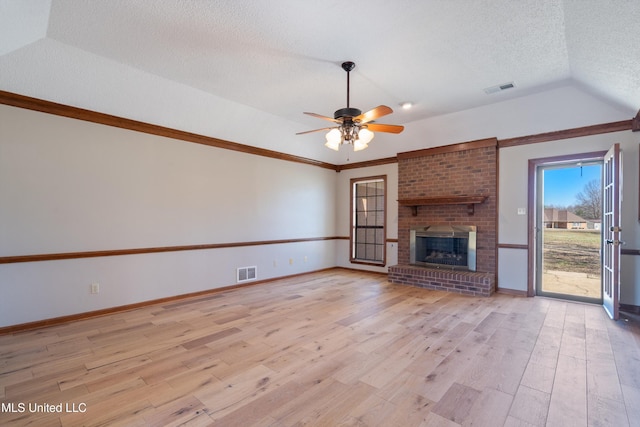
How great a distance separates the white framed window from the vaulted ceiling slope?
2623 millimetres

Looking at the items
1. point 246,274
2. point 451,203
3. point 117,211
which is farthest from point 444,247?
point 117,211

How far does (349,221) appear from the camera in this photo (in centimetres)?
708

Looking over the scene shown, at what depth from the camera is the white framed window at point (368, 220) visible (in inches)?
264

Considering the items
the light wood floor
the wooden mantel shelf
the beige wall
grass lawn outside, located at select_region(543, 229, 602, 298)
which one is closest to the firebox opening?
the wooden mantel shelf

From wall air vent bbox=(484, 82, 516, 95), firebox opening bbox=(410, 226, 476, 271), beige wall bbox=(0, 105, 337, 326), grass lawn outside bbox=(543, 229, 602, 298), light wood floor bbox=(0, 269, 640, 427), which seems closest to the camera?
light wood floor bbox=(0, 269, 640, 427)


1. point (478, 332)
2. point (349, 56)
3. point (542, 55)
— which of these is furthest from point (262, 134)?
point (478, 332)

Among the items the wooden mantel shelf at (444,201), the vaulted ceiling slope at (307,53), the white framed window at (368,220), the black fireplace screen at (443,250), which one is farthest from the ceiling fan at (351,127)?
the white framed window at (368,220)

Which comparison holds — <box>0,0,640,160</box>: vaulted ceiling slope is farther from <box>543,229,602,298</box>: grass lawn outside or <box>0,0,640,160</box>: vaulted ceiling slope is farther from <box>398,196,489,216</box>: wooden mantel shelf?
<box>543,229,602,298</box>: grass lawn outside

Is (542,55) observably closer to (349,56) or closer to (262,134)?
(349,56)

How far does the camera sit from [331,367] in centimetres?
247

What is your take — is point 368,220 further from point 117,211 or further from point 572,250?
point 117,211

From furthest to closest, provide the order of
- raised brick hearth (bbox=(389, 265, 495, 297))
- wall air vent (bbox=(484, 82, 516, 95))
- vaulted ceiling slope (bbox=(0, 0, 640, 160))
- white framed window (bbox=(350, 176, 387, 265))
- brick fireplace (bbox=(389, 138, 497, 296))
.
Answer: white framed window (bbox=(350, 176, 387, 265)) < brick fireplace (bbox=(389, 138, 497, 296)) < raised brick hearth (bbox=(389, 265, 495, 297)) < wall air vent (bbox=(484, 82, 516, 95)) < vaulted ceiling slope (bbox=(0, 0, 640, 160))

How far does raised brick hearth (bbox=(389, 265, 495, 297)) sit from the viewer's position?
4.69 m

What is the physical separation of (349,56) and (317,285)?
3797mm
